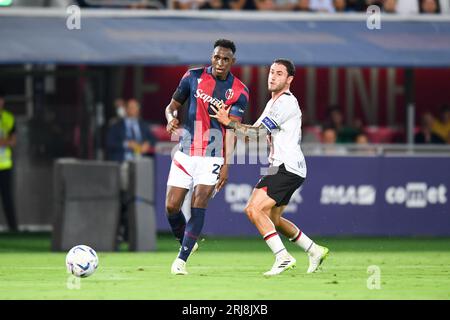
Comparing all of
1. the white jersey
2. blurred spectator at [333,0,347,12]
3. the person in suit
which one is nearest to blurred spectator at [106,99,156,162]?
the person in suit

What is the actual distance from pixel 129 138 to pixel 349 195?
3583 mm

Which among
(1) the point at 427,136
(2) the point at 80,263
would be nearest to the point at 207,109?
(2) the point at 80,263

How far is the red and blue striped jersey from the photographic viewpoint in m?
13.2

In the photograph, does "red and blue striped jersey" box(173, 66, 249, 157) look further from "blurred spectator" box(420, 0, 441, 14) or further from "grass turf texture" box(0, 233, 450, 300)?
"blurred spectator" box(420, 0, 441, 14)

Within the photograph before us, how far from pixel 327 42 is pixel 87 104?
4138mm

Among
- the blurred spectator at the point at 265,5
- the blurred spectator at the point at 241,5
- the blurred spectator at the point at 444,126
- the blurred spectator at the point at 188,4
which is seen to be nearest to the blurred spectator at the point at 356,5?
the blurred spectator at the point at 265,5

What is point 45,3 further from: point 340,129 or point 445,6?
point 445,6

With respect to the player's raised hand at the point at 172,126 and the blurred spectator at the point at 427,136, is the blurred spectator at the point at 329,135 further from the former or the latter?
the player's raised hand at the point at 172,126

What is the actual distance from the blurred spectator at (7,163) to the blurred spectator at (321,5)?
5.44 meters

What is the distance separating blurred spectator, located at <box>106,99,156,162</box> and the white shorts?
7.05m

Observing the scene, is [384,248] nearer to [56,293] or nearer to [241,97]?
[241,97]

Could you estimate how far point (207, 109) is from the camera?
13.3m
